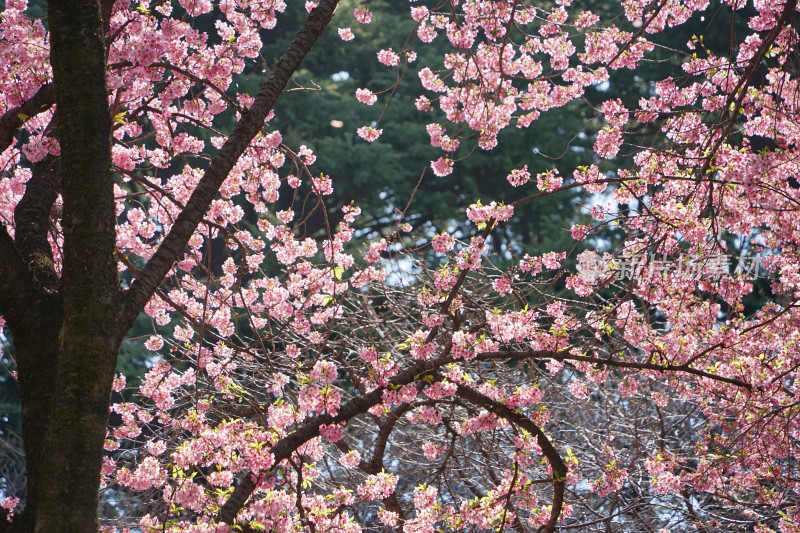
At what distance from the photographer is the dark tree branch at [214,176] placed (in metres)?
2.56

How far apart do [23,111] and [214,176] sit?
0.94 meters

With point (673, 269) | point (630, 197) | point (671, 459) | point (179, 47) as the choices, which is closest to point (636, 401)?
point (671, 459)

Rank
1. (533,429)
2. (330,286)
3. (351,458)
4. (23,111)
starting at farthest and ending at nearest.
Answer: (330,286) < (351,458) < (533,429) < (23,111)

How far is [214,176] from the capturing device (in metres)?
2.82

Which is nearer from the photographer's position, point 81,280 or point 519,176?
point 81,280

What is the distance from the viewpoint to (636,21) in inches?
225

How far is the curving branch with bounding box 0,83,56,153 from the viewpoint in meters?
3.09

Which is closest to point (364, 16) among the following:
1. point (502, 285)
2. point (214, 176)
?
point (502, 285)

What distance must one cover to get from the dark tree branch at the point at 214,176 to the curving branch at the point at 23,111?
2.72 feet

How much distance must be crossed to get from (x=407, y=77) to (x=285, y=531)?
36.9 feet

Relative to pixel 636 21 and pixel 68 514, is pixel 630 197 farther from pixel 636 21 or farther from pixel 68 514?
pixel 68 514

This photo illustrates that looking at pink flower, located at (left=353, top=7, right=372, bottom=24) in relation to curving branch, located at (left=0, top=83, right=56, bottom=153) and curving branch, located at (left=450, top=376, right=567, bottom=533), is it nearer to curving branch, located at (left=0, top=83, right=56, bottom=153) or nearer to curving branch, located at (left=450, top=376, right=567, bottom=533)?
curving branch, located at (left=0, top=83, right=56, bottom=153)

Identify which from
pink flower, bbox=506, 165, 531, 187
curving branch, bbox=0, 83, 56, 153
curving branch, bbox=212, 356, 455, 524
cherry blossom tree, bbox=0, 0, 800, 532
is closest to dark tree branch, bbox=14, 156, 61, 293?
cherry blossom tree, bbox=0, 0, 800, 532

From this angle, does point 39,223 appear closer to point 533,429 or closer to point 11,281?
point 11,281
